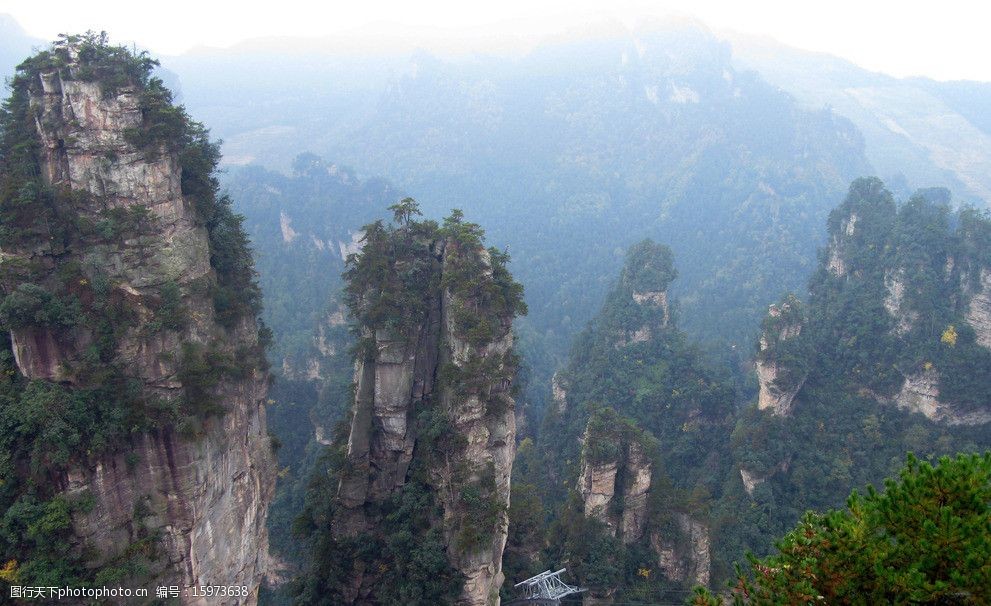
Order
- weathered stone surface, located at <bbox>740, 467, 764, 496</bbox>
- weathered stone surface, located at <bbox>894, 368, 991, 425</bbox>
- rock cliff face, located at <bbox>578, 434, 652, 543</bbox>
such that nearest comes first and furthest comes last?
rock cliff face, located at <bbox>578, 434, 652, 543</bbox> < weathered stone surface, located at <bbox>894, 368, 991, 425</bbox> < weathered stone surface, located at <bbox>740, 467, 764, 496</bbox>

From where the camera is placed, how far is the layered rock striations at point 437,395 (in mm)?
23562

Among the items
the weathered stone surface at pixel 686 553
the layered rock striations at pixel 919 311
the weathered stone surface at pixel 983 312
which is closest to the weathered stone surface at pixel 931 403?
the layered rock striations at pixel 919 311

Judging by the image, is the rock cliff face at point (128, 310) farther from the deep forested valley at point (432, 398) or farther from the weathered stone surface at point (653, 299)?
the weathered stone surface at point (653, 299)

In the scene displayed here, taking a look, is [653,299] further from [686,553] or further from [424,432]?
[424,432]

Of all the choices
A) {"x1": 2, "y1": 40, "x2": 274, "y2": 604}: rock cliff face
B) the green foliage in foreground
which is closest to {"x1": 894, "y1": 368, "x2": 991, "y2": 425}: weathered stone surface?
the green foliage in foreground

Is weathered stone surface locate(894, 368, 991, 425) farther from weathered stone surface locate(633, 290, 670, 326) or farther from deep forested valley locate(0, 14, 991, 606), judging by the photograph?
weathered stone surface locate(633, 290, 670, 326)

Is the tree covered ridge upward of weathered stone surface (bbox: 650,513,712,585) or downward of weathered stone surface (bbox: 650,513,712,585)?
upward

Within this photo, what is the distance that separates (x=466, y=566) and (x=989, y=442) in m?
35.3

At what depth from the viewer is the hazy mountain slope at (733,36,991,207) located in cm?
13238

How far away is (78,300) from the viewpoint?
1758 cm

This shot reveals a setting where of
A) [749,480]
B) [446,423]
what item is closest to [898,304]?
[749,480]

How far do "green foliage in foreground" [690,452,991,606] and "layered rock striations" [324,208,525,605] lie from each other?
14612mm

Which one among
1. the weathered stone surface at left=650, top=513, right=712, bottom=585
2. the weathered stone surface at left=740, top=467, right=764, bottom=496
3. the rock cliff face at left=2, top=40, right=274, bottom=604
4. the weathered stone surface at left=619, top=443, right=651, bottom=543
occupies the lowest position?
the weathered stone surface at left=740, top=467, right=764, bottom=496

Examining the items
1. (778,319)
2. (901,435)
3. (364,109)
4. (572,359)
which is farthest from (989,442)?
(364,109)
